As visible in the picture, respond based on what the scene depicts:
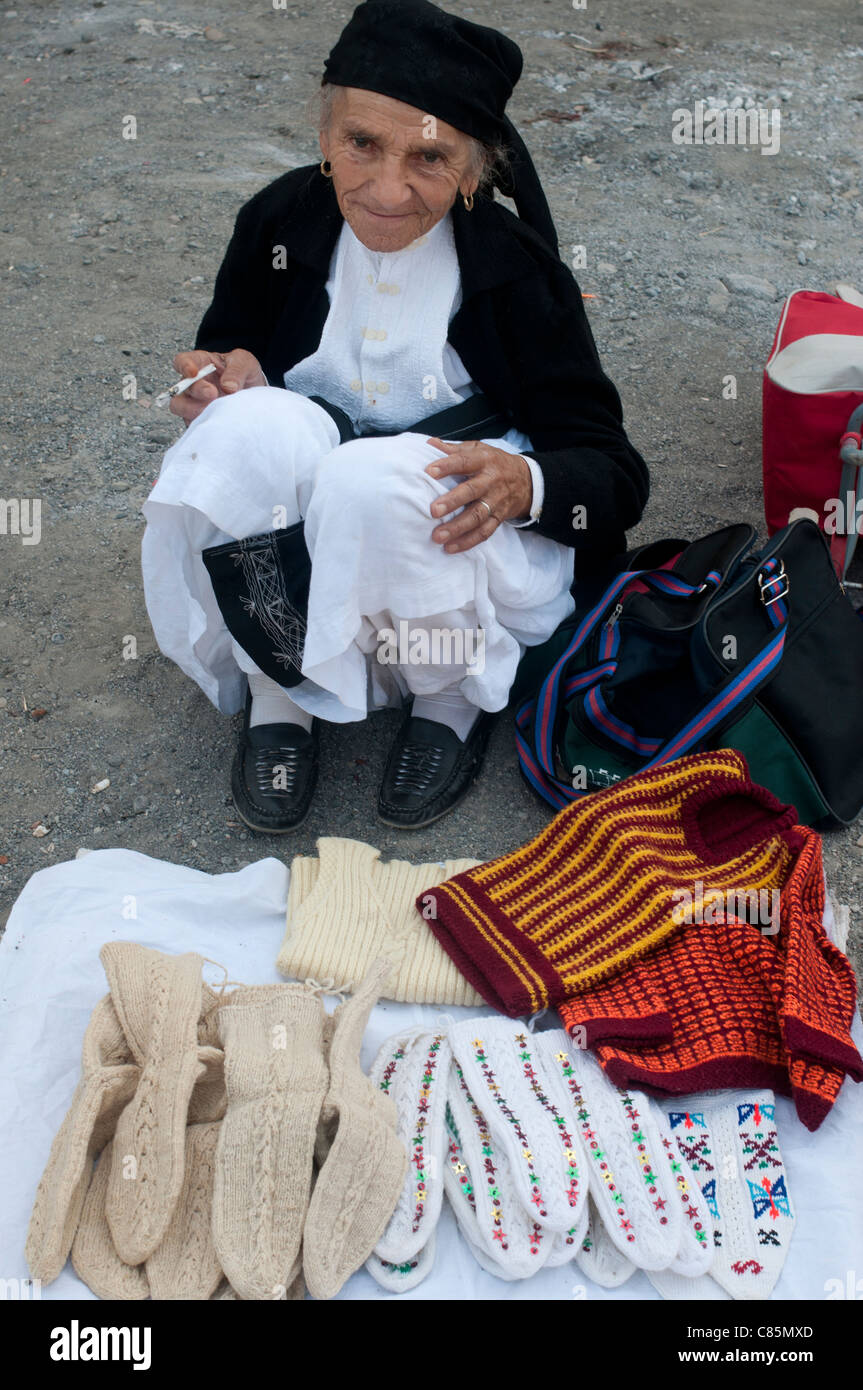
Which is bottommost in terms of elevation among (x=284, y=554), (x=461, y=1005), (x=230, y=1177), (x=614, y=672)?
(x=461, y=1005)

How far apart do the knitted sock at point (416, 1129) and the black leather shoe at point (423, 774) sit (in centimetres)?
61

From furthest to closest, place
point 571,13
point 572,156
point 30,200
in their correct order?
point 571,13
point 572,156
point 30,200

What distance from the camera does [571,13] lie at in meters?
6.07

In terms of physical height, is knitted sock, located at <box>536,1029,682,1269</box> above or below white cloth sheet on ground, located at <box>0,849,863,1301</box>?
above

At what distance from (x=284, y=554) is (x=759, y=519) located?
159cm

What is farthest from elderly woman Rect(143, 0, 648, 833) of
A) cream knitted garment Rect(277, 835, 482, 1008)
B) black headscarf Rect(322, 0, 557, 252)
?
cream knitted garment Rect(277, 835, 482, 1008)

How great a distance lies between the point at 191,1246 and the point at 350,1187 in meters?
0.23

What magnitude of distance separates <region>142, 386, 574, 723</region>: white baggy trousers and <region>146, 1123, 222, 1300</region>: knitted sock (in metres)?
0.85

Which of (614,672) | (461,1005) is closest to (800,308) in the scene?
(614,672)

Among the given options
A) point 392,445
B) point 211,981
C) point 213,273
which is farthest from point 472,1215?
point 213,273

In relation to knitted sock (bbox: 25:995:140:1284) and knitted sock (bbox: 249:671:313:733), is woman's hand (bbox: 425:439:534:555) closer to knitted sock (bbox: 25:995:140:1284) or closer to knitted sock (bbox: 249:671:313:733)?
knitted sock (bbox: 249:671:313:733)

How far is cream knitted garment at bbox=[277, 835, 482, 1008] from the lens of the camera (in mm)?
1972

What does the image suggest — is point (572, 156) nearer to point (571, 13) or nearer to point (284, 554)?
point (571, 13)

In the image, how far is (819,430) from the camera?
105 inches
